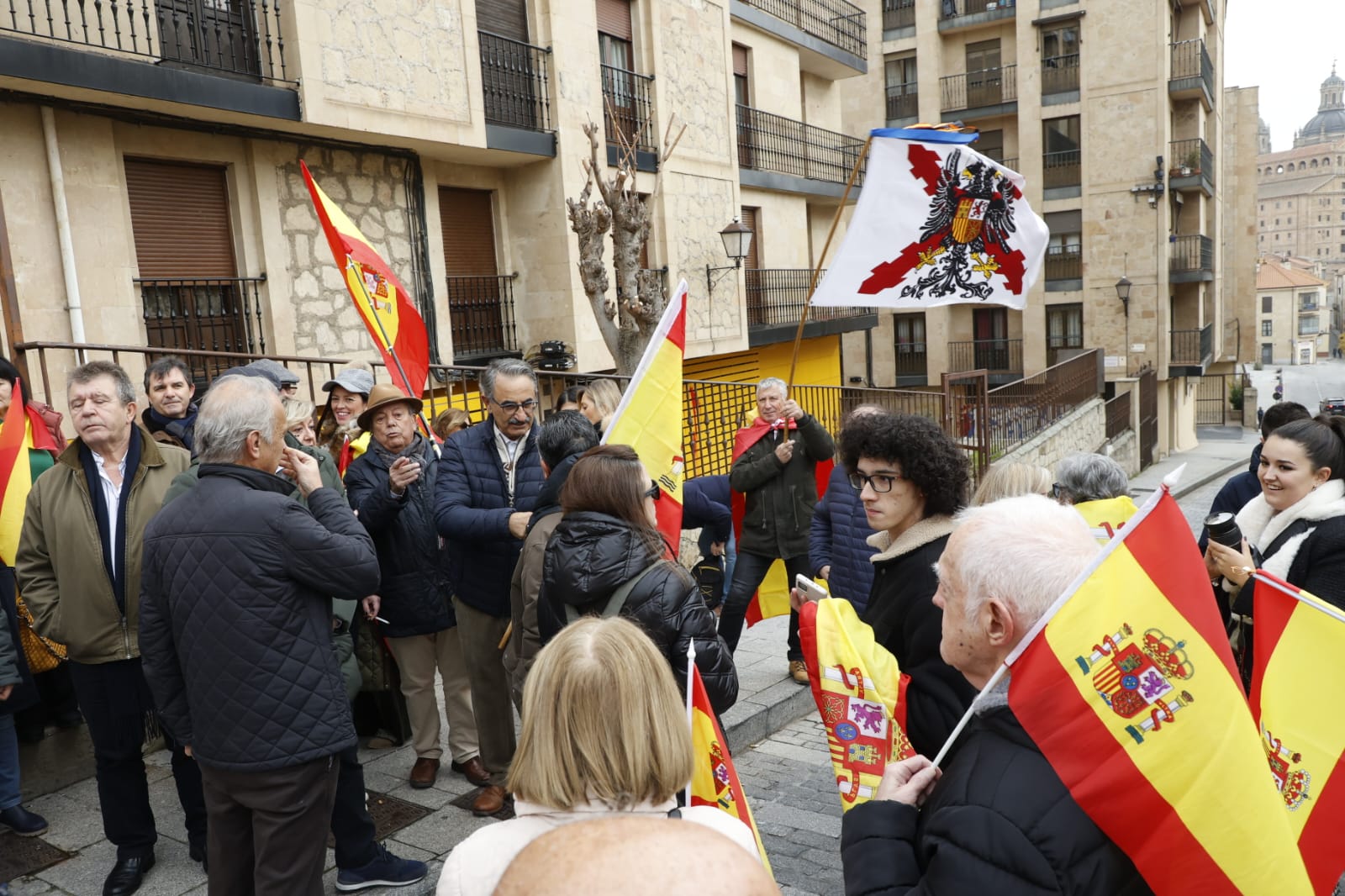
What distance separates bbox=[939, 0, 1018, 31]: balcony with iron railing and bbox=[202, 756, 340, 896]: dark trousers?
3380cm

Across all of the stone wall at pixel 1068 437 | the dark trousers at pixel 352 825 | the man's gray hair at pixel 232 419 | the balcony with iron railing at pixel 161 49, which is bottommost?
the stone wall at pixel 1068 437

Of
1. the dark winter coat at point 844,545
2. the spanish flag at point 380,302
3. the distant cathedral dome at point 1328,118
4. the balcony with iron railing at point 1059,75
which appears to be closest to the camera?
the dark winter coat at point 844,545

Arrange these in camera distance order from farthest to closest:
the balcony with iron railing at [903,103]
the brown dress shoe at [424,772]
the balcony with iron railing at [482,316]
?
the balcony with iron railing at [903,103], the balcony with iron railing at [482,316], the brown dress shoe at [424,772]

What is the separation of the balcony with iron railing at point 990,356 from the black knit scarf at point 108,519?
31.2 metres

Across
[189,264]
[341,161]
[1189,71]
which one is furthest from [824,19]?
[189,264]

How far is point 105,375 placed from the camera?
3.79 meters

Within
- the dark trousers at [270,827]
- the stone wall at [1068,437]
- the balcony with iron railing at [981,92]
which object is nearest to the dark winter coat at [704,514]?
the dark trousers at [270,827]

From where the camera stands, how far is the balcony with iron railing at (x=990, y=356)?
3275cm

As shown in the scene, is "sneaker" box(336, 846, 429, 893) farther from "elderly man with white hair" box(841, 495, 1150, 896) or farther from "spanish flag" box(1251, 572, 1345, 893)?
"spanish flag" box(1251, 572, 1345, 893)

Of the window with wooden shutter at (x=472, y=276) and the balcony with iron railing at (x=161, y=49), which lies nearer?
the balcony with iron railing at (x=161, y=49)

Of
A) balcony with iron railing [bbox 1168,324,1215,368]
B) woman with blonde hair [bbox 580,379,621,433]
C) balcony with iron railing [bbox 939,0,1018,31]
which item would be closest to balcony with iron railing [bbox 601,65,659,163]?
woman with blonde hair [bbox 580,379,621,433]

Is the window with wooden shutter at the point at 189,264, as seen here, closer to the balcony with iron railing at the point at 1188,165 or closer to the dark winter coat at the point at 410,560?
the dark winter coat at the point at 410,560

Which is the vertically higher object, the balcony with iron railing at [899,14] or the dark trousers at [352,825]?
the balcony with iron railing at [899,14]

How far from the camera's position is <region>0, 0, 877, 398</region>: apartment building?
8.24 metres
